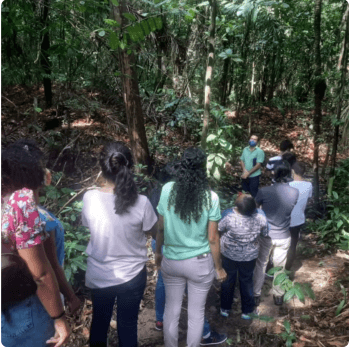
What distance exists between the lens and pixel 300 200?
388 centimetres

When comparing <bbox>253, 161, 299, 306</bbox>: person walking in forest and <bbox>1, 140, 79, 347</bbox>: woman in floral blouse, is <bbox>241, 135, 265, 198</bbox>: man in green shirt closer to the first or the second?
<bbox>253, 161, 299, 306</bbox>: person walking in forest

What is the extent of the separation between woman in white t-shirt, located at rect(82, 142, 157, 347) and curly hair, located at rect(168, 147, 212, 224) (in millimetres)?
268

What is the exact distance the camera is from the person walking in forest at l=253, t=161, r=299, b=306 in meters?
3.54

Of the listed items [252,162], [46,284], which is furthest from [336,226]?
→ [46,284]

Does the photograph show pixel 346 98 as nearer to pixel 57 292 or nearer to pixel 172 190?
pixel 172 190

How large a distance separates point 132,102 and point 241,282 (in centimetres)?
354

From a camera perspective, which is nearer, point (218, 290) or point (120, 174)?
point (120, 174)

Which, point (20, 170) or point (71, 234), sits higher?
point (20, 170)

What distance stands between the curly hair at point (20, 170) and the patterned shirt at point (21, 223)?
0.09 meters

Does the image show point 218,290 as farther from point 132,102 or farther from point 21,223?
point 132,102

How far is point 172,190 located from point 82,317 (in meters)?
1.99

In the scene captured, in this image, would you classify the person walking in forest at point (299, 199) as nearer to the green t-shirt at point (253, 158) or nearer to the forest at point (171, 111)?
the forest at point (171, 111)

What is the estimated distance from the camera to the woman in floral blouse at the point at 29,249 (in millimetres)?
1633

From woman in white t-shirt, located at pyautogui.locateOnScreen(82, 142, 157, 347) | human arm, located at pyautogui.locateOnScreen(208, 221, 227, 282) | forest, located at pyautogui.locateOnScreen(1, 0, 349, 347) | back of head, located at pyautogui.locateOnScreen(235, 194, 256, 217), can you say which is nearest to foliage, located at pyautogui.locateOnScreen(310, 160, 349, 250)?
forest, located at pyautogui.locateOnScreen(1, 0, 349, 347)
